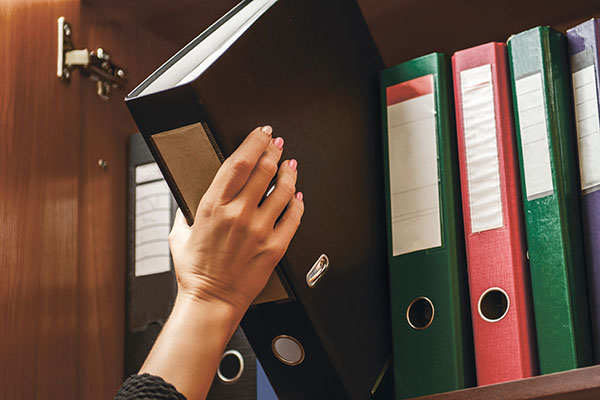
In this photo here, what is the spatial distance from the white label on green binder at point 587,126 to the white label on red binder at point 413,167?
5.9 inches

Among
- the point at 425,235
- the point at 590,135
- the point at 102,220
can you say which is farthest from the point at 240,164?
the point at 102,220

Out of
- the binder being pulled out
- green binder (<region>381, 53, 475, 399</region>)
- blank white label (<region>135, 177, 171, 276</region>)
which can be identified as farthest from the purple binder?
blank white label (<region>135, 177, 171, 276</region>)

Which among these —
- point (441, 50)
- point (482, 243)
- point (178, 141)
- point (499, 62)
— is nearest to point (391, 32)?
point (441, 50)

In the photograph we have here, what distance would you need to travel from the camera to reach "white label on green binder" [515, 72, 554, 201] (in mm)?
792

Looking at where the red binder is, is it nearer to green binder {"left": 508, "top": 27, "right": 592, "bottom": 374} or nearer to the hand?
green binder {"left": 508, "top": 27, "right": 592, "bottom": 374}

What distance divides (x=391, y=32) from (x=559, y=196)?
1.60 feet

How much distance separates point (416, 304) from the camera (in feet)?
2.80

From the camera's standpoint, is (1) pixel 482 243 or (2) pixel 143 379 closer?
(2) pixel 143 379

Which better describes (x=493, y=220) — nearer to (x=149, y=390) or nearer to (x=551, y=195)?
(x=551, y=195)

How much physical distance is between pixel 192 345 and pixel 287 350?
139mm

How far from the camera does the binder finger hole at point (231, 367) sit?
0.98 meters

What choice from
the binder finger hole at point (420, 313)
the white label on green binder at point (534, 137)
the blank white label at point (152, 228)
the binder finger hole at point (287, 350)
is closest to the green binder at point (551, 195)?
the white label on green binder at point (534, 137)

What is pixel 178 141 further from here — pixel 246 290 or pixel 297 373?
pixel 297 373

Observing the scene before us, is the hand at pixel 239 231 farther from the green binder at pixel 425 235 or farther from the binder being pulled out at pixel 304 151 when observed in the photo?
the green binder at pixel 425 235
